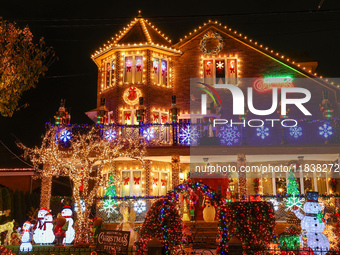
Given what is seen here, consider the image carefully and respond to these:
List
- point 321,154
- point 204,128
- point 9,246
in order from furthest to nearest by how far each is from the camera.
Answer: point 204,128
point 321,154
point 9,246

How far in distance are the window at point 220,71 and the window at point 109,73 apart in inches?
219

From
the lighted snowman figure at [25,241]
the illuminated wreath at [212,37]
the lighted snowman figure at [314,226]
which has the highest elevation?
the illuminated wreath at [212,37]

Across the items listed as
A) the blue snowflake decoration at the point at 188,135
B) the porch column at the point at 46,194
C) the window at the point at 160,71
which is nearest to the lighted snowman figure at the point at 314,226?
the blue snowflake decoration at the point at 188,135

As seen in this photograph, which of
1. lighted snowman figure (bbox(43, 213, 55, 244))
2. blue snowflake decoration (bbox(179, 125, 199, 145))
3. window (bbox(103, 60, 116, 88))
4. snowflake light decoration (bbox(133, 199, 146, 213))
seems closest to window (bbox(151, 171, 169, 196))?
snowflake light decoration (bbox(133, 199, 146, 213))

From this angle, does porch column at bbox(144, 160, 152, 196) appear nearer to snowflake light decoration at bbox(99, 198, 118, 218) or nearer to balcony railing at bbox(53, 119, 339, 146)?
balcony railing at bbox(53, 119, 339, 146)

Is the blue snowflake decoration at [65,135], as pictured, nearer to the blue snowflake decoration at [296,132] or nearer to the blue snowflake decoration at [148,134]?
the blue snowflake decoration at [148,134]

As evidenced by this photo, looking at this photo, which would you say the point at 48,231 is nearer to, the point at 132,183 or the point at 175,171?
the point at 132,183

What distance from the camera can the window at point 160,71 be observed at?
2144 cm

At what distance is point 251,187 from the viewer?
815 inches

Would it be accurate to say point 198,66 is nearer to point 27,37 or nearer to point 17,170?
point 27,37

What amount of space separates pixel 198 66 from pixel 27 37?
39.4 ft

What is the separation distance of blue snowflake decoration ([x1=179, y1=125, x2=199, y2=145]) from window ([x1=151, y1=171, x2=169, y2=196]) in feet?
9.96

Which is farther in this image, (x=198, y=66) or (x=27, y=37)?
(x=198, y=66)

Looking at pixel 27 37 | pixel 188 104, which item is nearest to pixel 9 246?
pixel 27 37
